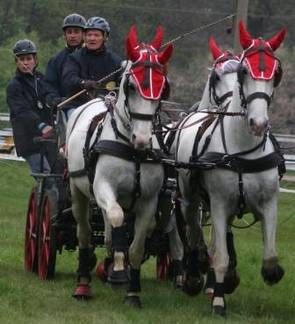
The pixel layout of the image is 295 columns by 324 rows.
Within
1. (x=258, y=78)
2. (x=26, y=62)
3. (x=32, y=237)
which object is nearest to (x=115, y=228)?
(x=258, y=78)

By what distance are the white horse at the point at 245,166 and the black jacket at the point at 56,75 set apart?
254 centimetres

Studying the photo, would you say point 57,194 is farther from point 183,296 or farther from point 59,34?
point 59,34

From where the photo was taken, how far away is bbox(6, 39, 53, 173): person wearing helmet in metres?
12.1

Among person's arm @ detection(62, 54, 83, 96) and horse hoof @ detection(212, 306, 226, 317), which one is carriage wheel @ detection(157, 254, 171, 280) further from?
horse hoof @ detection(212, 306, 226, 317)

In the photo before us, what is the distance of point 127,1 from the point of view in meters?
36.3

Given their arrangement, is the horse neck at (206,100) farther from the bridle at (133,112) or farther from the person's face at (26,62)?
the person's face at (26,62)

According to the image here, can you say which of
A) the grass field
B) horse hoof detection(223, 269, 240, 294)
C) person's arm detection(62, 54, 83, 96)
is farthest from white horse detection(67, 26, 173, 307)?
person's arm detection(62, 54, 83, 96)

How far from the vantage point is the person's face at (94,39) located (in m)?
10.6

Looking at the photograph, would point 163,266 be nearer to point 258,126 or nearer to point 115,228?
point 115,228

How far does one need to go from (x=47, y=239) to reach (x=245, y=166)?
2.74 meters

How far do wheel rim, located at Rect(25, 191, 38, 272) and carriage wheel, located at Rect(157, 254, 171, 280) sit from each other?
1.25m

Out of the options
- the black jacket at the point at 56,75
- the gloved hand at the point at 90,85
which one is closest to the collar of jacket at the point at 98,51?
the black jacket at the point at 56,75

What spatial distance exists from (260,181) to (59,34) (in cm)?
2909

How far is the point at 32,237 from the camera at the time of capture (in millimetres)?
11508
